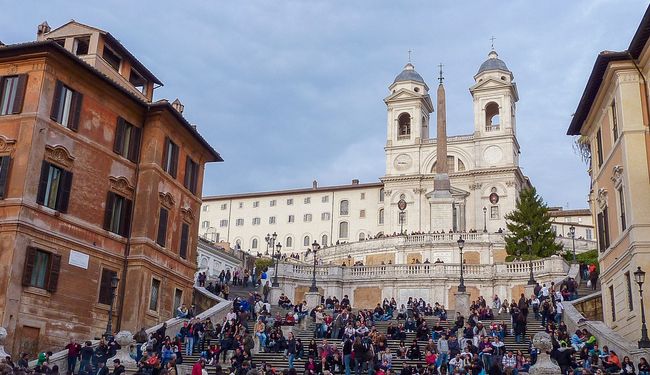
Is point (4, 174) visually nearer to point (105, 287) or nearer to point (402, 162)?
point (105, 287)

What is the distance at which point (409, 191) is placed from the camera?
94688mm

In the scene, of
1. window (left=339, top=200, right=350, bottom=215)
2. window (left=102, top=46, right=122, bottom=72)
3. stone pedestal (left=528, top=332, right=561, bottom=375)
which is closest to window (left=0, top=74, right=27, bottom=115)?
window (left=102, top=46, right=122, bottom=72)

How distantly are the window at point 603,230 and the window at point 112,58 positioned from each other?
76.9 feet

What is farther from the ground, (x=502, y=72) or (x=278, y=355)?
(x=502, y=72)

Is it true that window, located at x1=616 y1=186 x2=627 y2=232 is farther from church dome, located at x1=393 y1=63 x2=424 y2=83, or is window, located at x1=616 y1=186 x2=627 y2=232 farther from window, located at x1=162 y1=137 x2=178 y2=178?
church dome, located at x1=393 y1=63 x2=424 y2=83

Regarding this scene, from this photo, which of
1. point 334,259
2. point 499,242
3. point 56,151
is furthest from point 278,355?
point 334,259

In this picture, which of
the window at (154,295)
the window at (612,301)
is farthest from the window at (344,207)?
the window at (612,301)

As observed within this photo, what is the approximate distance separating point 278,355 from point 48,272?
896cm

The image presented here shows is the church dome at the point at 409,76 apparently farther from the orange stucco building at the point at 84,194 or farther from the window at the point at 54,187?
the window at the point at 54,187

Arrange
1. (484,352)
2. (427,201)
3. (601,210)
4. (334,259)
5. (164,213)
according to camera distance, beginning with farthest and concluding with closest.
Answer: (427,201) → (334,259) → (164,213) → (601,210) → (484,352)

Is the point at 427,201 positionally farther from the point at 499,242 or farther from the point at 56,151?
the point at 56,151

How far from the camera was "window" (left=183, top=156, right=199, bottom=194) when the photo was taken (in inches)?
1492

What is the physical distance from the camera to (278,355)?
28.6m

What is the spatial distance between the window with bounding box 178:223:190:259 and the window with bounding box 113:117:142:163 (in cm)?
496
